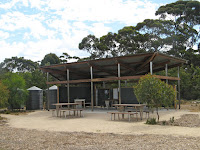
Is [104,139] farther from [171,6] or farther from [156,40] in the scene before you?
[171,6]

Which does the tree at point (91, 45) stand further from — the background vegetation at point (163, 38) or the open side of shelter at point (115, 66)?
the open side of shelter at point (115, 66)

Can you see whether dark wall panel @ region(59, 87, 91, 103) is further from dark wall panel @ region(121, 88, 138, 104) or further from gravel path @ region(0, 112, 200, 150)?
gravel path @ region(0, 112, 200, 150)

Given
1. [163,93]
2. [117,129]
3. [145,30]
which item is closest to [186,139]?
[117,129]

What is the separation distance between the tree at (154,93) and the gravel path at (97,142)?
2708 mm

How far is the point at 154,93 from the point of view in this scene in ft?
30.0

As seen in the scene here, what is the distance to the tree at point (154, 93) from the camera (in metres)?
9.14

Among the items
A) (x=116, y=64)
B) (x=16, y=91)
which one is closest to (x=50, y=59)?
(x=16, y=91)

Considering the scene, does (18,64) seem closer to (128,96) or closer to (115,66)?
(115,66)

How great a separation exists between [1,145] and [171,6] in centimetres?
3377

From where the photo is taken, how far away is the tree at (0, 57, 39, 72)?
147 feet

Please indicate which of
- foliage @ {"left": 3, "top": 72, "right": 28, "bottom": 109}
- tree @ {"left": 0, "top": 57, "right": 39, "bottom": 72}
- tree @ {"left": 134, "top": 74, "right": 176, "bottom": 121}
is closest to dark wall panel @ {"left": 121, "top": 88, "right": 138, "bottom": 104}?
tree @ {"left": 134, "top": 74, "right": 176, "bottom": 121}

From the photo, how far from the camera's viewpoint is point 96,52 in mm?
35812

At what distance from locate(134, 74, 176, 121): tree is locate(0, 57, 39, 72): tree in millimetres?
38084

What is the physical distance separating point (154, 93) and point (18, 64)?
41.4 metres
